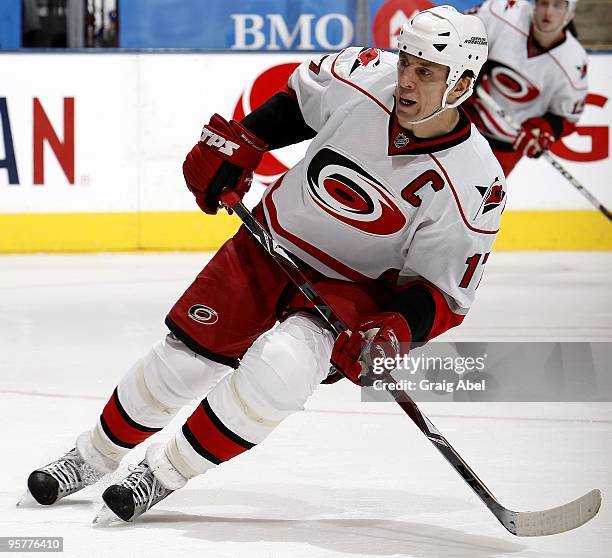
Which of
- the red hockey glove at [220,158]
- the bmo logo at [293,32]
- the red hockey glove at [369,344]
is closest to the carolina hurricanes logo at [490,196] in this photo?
the red hockey glove at [369,344]

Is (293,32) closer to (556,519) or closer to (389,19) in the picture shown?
(389,19)

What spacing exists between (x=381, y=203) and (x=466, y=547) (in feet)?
1.94

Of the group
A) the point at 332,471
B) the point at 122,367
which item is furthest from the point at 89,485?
the point at 122,367

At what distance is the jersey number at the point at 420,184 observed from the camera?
94.4 inches

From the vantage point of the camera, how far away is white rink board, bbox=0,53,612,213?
616cm

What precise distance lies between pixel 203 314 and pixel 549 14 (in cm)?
343

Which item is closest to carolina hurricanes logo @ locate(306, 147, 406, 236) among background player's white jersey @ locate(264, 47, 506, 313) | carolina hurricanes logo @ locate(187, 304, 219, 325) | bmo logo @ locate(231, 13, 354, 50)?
background player's white jersey @ locate(264, 47, 506, 313)

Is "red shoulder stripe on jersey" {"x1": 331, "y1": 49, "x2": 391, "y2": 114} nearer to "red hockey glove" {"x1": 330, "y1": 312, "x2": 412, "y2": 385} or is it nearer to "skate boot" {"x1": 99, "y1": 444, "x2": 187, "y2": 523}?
"red hockey glove" {"x1": 330, "y1": 312, "x2": 412, "y2": 385}

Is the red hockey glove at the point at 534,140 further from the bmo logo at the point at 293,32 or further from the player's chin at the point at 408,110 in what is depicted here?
the player's chin at the point at 408,110

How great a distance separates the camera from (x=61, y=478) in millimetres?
2541

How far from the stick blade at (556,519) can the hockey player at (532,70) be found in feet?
11.2

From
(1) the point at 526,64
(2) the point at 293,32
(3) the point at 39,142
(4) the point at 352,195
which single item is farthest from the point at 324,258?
(2) the point at 293,32

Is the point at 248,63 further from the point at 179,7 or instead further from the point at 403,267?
the point at 403,267

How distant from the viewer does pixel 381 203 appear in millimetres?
2445
